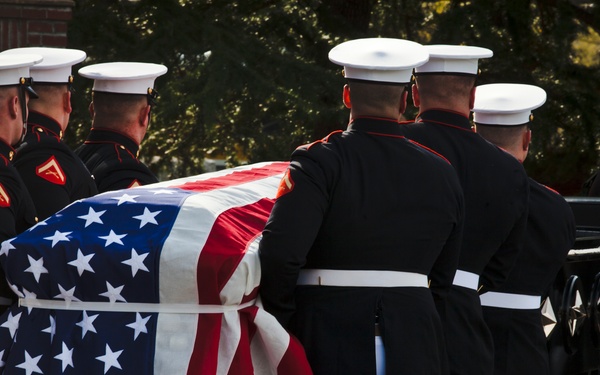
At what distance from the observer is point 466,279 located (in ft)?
13.3

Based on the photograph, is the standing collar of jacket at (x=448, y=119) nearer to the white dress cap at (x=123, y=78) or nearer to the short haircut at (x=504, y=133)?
the short haircut at (x=504, y=133)

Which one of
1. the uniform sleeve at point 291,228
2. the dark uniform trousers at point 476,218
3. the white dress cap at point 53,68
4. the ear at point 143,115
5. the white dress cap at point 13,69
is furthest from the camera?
the ear at point 143,115

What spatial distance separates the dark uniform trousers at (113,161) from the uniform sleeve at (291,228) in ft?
4.93

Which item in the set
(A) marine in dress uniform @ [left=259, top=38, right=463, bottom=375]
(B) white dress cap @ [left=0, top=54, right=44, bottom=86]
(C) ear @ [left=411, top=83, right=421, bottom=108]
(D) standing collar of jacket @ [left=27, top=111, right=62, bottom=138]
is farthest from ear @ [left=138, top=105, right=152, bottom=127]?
(A) marine in dress uniform @ [left=259, top=38, right=463, bottom=375]

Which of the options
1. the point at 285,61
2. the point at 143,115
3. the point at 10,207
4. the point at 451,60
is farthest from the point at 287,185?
the point at 285,61

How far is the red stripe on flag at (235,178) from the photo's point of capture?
357 centimetres

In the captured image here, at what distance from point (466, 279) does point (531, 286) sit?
614 millimetres

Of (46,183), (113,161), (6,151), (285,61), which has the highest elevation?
(6,151)

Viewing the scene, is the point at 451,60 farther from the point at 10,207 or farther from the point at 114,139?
the point at 10,207

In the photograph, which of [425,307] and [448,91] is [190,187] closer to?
[425,307]

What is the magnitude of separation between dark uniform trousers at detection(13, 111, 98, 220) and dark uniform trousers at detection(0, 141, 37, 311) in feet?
0.95

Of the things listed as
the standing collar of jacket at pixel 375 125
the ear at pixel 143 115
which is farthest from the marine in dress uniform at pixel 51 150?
the standing collar of jacket at pixel 375 125

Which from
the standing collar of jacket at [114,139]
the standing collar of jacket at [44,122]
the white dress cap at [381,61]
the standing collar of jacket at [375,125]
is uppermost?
the white dress cap at [381,61]

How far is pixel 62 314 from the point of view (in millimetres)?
3229
